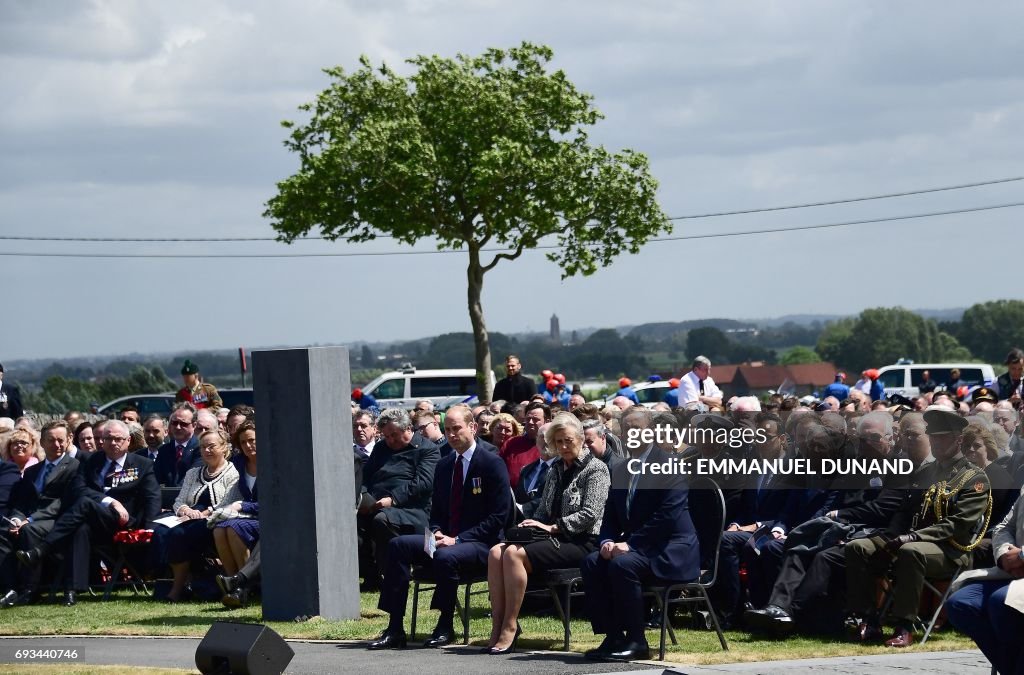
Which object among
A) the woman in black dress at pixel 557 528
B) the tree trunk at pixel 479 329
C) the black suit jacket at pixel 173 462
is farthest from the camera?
the tree trunk at pixel 479 329

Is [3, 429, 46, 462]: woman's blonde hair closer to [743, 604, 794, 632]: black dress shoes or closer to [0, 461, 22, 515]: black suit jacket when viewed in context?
[0, 461, 22, 515]: black suit jacket

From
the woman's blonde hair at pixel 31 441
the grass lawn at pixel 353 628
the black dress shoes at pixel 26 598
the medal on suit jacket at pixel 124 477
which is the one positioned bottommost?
the black dress shoes at pixel 26 598

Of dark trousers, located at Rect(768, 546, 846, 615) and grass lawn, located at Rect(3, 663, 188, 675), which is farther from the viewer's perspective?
dark trousers, located at Rect(768, 546, 846, 615)

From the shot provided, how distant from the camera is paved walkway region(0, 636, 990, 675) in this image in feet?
27.3

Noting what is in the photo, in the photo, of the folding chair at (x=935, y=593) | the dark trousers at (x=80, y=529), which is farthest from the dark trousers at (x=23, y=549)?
the folding chair at (x=935, y=593)

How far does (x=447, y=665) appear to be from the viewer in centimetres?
906

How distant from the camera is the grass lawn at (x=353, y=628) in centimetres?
923

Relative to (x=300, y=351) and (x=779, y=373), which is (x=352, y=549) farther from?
(x=779, y=373)

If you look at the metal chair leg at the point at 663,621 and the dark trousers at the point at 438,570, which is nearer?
the metal chair leg at the point at 663,621

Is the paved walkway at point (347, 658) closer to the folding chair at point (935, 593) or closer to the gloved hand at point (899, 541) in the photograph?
the folding chair at point (935, 593)

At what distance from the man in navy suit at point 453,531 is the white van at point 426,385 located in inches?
1120

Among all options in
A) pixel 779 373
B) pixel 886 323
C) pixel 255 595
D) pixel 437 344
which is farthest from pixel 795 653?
pixel 886 323

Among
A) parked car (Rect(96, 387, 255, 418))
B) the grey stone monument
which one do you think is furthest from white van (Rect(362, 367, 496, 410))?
the grey stone monument

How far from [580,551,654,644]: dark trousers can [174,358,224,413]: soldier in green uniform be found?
1017cm
